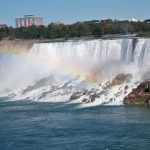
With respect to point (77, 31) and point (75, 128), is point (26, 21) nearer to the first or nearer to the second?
point (77, 31)

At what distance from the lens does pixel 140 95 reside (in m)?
18.3

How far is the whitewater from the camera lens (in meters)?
20.4

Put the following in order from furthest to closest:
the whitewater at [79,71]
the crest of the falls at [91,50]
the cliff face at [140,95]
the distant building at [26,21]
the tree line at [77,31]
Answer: the distant building at [26,21]
the tree line at [77,31]
the crest of the falls at [91,50]
the whitewater at [79,71]
the cliff face at [140,95]

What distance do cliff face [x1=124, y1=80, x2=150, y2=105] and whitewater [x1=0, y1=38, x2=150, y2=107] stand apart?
16.3 inches

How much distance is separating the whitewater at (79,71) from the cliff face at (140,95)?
413 mm

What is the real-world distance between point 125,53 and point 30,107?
792cm

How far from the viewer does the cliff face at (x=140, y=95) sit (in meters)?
17.9

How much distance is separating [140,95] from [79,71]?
8.48 m

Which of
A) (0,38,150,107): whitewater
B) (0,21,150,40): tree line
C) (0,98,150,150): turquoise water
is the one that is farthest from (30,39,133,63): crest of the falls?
(0,21,150,40): tree line

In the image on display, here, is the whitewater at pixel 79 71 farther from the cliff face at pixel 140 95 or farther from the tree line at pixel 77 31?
the tree line at pixel 77 31

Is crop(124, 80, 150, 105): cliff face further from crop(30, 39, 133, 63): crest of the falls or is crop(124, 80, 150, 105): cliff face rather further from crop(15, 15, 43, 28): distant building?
crop(15, 15, 43, 28): distant building

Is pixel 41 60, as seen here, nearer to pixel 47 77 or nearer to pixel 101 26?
pixel 47 77

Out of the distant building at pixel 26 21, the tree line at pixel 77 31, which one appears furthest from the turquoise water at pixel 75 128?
the distant building at pixel 26 21

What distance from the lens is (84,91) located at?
20844 millimetres
